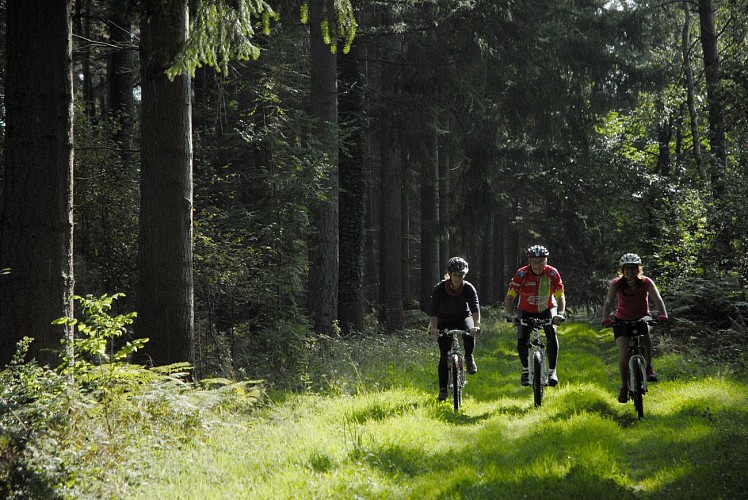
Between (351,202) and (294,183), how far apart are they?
418cm

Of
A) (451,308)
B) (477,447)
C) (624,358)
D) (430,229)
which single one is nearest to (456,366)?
(451,308)

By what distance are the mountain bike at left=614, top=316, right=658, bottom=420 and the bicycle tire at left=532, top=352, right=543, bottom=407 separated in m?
1.17

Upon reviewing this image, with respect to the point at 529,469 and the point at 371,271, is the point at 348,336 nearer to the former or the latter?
the point at 529,469

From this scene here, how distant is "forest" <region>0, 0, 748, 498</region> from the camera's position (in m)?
6.32

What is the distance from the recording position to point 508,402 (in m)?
10.0

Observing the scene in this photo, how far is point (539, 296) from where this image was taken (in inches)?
377

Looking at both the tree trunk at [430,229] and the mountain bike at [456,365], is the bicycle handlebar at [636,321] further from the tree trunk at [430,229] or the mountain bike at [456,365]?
the tree trunk at [430,229]

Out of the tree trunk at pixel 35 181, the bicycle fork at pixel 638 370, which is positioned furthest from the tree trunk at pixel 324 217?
the tree trunk at pixel 35 181

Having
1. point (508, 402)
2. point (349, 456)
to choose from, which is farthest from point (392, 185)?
point (349, 456)

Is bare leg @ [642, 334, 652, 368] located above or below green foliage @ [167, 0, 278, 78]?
below

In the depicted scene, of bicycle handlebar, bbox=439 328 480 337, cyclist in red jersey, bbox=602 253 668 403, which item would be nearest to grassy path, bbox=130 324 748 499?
cyclist in red jersey, bbox=602 253 668 403

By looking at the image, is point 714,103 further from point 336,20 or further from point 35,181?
point 35,181

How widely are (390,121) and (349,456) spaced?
15065 millimetres

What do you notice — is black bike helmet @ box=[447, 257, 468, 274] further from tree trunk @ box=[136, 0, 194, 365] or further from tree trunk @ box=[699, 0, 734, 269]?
tree trunk @ box=[699, 0, 734, 269]
